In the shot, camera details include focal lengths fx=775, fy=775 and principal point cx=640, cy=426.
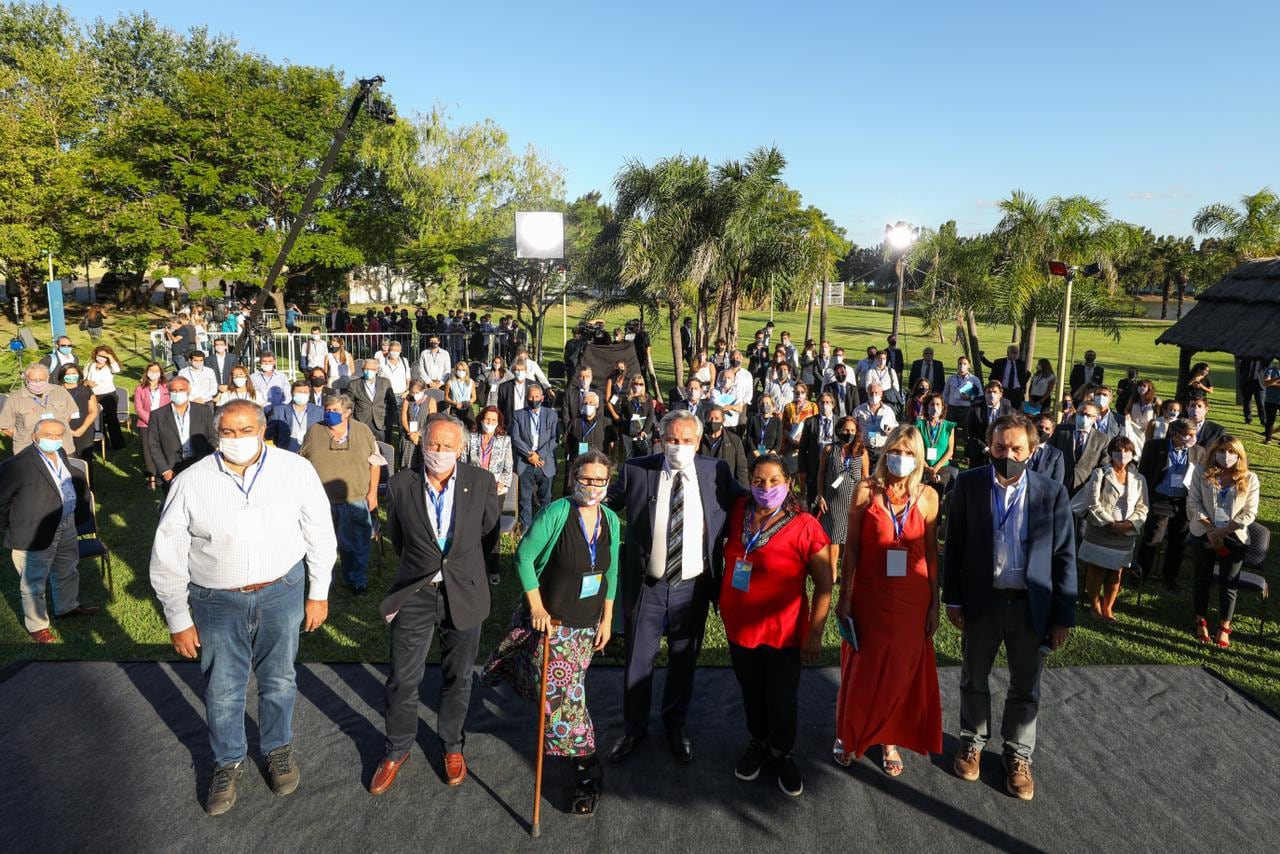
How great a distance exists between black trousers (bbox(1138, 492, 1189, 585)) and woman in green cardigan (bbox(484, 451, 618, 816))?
5.81m

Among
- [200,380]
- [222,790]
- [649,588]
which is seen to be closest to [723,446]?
[649,588]

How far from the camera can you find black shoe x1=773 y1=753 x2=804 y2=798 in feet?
13.5

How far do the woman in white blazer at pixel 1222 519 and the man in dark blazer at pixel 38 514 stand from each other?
28.7 feet

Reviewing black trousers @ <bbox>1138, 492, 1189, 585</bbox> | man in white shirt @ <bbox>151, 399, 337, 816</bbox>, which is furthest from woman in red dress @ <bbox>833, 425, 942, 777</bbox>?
black trousers @ <bbox>1138, 492, 1189, 585</bbox>

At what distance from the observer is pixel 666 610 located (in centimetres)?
420

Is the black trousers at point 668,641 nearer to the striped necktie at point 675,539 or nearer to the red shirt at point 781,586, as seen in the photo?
the striped necktie at point 675,539

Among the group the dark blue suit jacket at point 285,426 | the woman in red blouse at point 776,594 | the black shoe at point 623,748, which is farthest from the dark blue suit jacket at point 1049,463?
the dark blue suit jacket at point 285,426

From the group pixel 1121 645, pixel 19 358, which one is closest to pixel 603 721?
pixel 1121 645

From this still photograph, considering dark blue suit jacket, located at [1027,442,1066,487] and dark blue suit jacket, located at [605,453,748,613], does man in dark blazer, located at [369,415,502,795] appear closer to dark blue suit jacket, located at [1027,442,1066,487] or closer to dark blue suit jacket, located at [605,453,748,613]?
dark blue suit jacket, located at [605,453,748,613]

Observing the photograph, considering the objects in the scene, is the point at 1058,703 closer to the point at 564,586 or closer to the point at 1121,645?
the point at 1121,645

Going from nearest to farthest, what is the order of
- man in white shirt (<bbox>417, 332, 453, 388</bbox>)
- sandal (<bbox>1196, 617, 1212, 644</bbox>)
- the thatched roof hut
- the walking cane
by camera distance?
the walking cane
sandal (<bbox>1196, 617, 1212, 644</bbox>)
the thatched roof hut
man in white shirt (<bbox>417, 332, 453, 388</bbox>)

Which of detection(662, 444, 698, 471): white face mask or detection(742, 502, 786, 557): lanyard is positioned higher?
detection(662, 444, 698, 471): white face mask

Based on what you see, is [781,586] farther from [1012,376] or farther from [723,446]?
[1012,376]

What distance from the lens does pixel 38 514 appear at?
5.71 m
